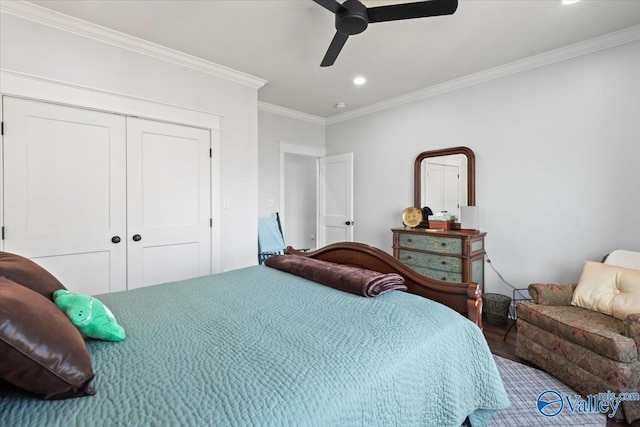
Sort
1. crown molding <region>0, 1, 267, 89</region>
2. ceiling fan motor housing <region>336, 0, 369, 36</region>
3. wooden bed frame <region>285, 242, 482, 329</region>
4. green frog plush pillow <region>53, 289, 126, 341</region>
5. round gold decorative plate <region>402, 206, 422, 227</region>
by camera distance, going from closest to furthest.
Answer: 1. green frog plush pillow <region>53, 289, 126, 341</region>
2. wooden bed frame <region>285, 242, 482, 329</region>
3. ceiling fan motor housing <region>336, 0, 369, 36</region>
4. crown molding <region>0, 1, 267, 89</region>
5. round gold decorative plate <region>402, 206, 422, 227</region>

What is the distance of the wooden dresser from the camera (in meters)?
3.11

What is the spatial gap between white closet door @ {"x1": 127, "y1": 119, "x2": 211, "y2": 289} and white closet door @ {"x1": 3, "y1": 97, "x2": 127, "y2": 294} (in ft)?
0.32

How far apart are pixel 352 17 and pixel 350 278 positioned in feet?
5.21

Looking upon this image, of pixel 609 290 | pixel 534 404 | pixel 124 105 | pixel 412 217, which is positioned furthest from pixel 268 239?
pixel 609 290

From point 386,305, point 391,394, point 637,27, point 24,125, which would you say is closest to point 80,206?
point 24,125

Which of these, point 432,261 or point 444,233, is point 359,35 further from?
point 432,261

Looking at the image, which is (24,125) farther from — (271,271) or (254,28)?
(271,271)

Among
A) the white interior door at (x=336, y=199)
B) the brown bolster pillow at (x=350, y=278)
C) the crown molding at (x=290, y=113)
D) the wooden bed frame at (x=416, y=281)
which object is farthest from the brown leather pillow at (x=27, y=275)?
the white interior door at (x=336, y=199)

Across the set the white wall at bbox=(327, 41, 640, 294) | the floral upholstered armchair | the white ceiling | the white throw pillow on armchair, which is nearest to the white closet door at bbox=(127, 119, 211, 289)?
the white ceiling

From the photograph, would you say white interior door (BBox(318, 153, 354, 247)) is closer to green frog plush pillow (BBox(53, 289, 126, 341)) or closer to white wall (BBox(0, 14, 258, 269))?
white wall (BBox(0, 14, 258, 269))

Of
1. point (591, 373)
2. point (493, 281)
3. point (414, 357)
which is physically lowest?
point (591, 373)

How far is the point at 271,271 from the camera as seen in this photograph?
218cm

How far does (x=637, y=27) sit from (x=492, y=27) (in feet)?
3.94

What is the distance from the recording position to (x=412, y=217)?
151 inches
